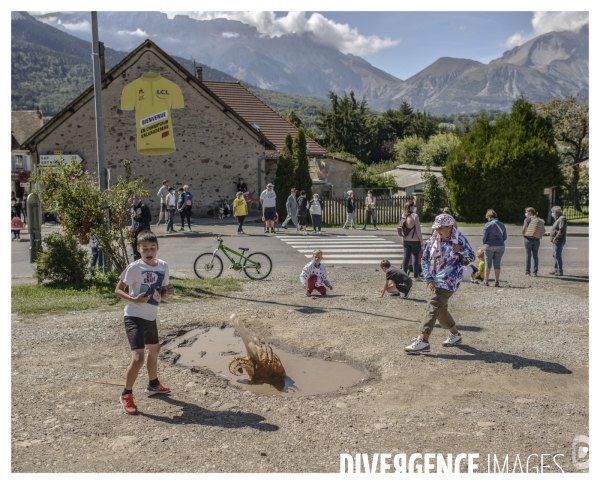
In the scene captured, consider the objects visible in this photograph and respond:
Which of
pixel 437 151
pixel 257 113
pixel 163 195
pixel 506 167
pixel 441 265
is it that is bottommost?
pixel 441 265

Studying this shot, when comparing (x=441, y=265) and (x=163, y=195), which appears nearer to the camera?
(x=441, y=265)

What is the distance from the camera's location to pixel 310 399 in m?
6.55

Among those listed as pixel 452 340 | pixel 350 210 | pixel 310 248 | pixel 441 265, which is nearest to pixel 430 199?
pixel 350 210

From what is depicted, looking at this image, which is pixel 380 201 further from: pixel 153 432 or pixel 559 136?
pixel 153 432

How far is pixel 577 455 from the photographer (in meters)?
5.17

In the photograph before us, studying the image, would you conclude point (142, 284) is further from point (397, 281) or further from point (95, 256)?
point (95, 256)

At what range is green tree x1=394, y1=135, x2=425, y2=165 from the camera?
6500 cm

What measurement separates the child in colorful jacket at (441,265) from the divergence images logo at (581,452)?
267cm

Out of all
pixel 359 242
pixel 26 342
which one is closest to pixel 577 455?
pixel 26 342

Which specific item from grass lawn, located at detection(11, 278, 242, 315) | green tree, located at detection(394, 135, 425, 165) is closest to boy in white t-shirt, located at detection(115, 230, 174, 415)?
grass lawn, located at detection(11, 278, 242, 315)

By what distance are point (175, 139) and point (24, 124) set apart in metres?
47.1

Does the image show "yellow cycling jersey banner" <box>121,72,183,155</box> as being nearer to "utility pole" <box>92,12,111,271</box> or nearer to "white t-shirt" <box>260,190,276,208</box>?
"white t-shirt" <box>260,190,276,208</box>

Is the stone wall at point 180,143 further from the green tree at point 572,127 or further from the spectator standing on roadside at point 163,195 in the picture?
the green tree at point 572,127

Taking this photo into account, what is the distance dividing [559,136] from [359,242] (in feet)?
77.8
